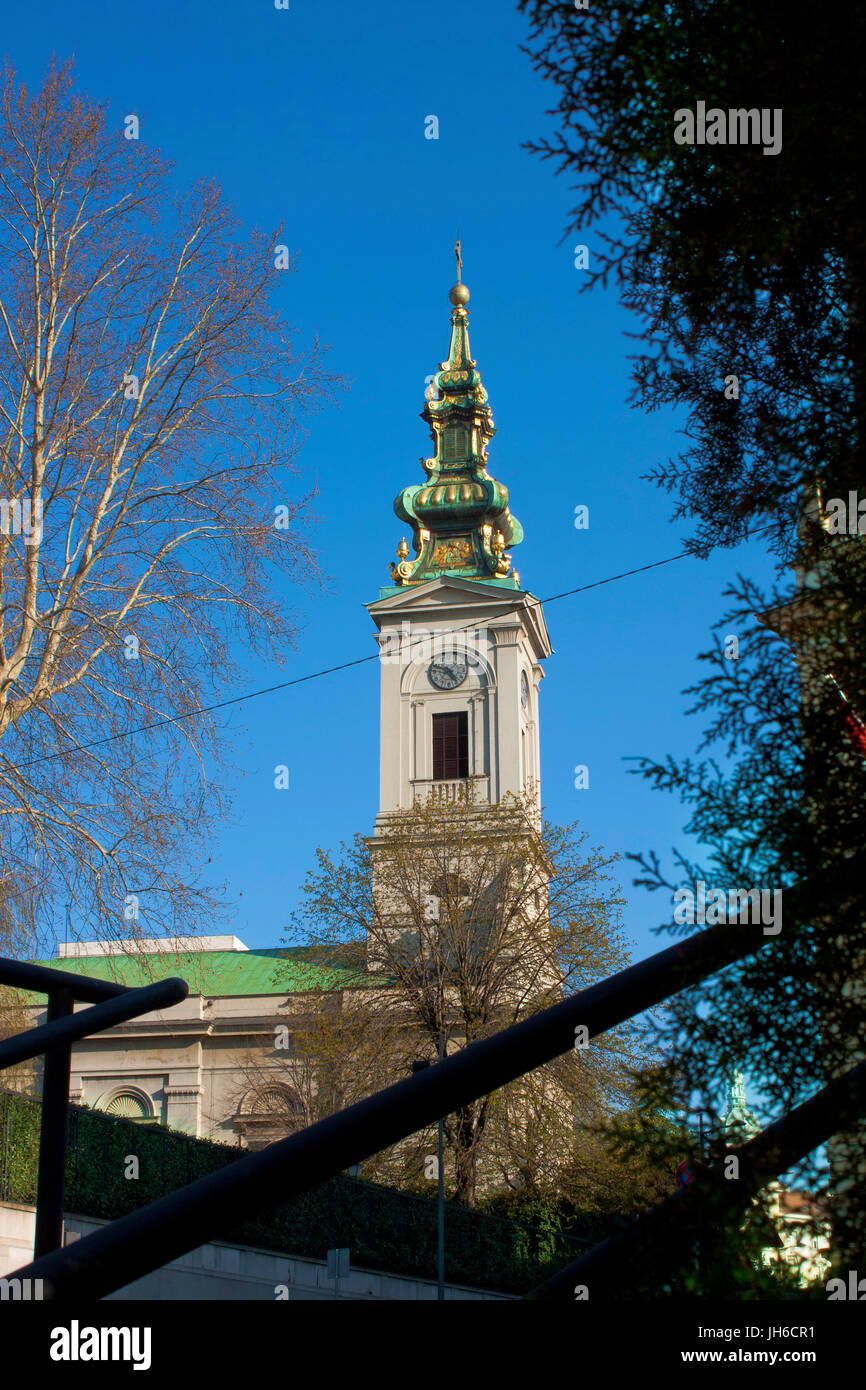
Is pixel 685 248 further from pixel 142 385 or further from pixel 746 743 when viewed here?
pixel 142 385

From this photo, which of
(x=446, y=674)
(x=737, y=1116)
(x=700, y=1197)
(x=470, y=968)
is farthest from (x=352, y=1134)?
(x=446, y=674)

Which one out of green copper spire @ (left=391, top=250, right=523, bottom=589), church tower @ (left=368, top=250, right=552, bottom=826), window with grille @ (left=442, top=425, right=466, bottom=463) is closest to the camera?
church tower @ (left=368, top=250, right=552, bottom=826)

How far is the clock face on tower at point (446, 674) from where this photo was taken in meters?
56.4

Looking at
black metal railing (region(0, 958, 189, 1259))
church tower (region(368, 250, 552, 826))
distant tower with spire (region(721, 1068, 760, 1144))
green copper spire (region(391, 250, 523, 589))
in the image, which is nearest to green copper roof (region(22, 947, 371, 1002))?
church tower (region(368, 250, 552, 826))

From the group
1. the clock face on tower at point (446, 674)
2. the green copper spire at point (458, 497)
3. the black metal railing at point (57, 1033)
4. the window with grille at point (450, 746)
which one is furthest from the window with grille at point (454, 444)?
the black metal railing at point (57, 1033)

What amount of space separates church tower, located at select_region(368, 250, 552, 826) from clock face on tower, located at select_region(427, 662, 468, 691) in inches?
1.5

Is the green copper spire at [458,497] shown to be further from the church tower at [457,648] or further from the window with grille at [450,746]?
the window with grille at [450,746]

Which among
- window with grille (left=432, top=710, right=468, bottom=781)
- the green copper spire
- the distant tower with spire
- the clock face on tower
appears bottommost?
the distant tower with spire

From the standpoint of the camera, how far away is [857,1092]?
2.18 m

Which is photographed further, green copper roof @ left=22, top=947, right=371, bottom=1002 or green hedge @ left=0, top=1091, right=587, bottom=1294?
green copper roof @ left=22, top=947, right=371, bottom=1002

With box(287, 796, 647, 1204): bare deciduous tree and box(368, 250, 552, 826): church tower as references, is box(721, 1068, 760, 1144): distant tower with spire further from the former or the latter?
box(368, 250, 552, 826): church tower

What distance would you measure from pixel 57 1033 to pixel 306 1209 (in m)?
18.9

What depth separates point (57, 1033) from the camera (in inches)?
129

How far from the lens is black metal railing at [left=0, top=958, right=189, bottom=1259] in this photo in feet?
10.6
